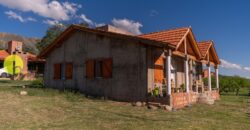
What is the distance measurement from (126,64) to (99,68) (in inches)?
95.7

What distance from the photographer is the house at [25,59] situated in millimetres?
39594

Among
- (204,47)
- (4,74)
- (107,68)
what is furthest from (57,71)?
(4,74)

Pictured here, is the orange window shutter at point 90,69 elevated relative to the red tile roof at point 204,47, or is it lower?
lower

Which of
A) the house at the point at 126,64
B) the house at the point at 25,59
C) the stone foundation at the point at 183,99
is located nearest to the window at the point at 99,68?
the house at the point at 126,64

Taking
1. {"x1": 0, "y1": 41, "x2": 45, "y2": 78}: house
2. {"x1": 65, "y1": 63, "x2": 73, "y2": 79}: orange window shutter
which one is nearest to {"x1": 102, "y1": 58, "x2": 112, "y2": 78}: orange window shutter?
{"x1": 65, "y1": 63, "x2": 73, "y2": 79}: orange window shutter

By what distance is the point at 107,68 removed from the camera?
1661cm

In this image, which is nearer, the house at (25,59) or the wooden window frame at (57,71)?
the wooden window frame at (57,71)

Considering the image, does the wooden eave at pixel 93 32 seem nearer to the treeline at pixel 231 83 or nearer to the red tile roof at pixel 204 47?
the red tile roof at pixel 204 47

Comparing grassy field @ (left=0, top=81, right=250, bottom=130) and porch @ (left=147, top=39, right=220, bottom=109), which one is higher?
porch @ (left=147, top=39, right=220, bottom=109)

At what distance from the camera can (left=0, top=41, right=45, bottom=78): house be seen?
130 feet

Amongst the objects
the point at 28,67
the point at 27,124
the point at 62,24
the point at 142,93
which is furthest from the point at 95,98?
the point at 62,24

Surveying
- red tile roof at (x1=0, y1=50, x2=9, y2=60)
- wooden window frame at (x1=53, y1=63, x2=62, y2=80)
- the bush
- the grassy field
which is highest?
red tile roof at (x1=0, y1=50, x2=9, y2=60)

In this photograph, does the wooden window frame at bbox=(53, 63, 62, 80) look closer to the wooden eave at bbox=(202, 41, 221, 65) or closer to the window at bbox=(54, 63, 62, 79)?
the window at bbox=(54, 63, 62, 79)

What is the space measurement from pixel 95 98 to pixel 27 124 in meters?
7.34
